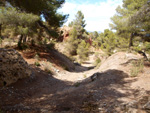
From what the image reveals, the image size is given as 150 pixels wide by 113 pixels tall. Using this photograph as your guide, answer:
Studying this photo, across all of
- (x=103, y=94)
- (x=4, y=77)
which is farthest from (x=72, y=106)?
(x=4, y=77)

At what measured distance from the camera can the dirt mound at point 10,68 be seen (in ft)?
18.9

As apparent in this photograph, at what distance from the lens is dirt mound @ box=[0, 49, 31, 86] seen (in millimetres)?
5751

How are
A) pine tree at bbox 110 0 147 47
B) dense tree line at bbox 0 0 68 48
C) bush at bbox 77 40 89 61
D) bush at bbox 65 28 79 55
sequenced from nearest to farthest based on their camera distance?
dense tree line at bbox 0 0 68 48
pine tree at bbox 110 0 147 47
bush at bbox 77 40 89 61
bush at bbox 65 28 79 55

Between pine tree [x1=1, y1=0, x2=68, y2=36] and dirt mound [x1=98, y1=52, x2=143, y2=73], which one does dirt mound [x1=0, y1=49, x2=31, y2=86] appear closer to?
pine tree [x1=1, y1=0, x2=68, y2=36]

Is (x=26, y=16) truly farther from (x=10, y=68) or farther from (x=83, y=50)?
(x=83, y=50)

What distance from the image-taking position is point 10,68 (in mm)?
6262

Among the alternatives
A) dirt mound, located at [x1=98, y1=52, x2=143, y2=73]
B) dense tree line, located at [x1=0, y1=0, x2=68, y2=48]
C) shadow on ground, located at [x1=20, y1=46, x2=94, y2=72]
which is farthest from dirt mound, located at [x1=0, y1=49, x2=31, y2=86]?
dirt mound, located at [x1=98, y1=52, x2=143, y2=73]

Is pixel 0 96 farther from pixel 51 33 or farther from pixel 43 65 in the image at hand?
pixel 51 33

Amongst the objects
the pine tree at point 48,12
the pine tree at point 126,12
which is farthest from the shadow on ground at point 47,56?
the pine tree at point 126,12

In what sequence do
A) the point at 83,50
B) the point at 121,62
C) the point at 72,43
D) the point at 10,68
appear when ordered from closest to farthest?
the point at 10,68 < the point at 121,62 < the point at 83,50 < the point at 72,43

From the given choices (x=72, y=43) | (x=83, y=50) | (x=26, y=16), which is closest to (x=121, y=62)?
(x=26, y=16)

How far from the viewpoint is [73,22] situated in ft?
147

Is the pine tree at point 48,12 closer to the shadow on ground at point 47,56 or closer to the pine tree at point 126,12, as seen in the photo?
the shadow on ground at point 47,56

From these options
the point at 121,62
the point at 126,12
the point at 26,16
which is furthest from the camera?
the point at 126,12
